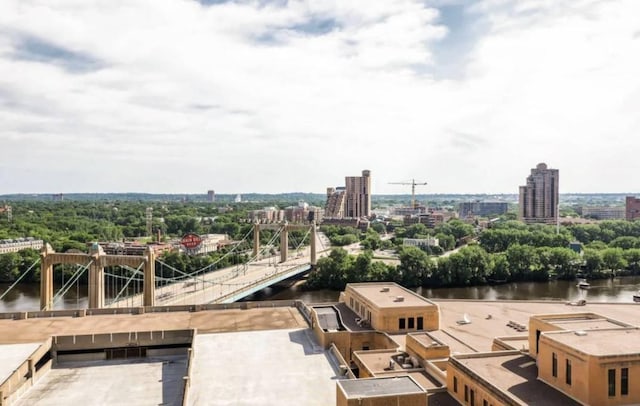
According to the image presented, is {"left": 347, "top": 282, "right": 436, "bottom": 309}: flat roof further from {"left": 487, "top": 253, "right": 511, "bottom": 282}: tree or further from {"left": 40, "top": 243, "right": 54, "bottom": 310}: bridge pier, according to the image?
{"left": 487, "top": 253, "right": 511, "bottom": 282}: tree

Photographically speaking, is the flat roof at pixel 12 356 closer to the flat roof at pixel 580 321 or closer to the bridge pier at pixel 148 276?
the bridge pier at pixel 148 276

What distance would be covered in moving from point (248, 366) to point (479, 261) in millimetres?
62122

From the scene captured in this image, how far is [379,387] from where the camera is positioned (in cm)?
1948

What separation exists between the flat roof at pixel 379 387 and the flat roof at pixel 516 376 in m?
3.05

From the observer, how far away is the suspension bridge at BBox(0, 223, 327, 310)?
137 ft

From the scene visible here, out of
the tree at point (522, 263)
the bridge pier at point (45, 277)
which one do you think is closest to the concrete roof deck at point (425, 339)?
the bridge pier at point (45, 277)

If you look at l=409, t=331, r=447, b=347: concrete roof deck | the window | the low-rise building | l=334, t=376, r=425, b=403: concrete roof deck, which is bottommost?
the low-rise building

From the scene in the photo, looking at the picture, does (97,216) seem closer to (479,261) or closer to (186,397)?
(479,261)

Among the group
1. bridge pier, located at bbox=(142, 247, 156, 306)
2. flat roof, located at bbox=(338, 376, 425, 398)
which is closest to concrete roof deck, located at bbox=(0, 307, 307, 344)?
bridge pier, located at bbox=(142, 247, 156, 306)

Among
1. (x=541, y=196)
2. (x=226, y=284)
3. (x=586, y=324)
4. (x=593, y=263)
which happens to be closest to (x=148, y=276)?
(x=226, y=284)

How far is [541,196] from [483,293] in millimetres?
114755

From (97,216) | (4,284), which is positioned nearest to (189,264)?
(4,284)

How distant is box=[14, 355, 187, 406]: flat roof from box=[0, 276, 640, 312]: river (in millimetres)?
40761

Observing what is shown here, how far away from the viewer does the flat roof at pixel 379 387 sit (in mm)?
18766
